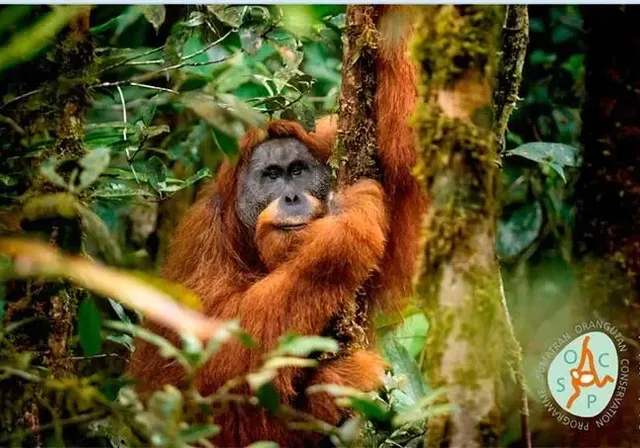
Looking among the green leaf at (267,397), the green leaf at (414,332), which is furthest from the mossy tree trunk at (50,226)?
the green leaf at (414,332)

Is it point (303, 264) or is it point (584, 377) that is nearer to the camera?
point (584, 377)

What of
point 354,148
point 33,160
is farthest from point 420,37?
point 33,160

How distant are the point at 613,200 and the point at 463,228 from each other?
39.6 inches

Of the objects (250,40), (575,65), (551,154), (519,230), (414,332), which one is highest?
(575,65)

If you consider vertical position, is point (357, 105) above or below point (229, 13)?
below

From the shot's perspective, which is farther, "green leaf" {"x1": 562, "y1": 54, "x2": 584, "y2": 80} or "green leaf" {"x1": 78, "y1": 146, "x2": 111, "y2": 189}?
"green leaf" {"x1": 562, "y1": 54, "x2": 584, "y2": 80}

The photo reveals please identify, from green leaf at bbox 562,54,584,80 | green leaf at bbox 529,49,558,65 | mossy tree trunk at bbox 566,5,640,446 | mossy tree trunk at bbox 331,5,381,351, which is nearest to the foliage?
mossy tree trunk at bbox 331,5,381,351

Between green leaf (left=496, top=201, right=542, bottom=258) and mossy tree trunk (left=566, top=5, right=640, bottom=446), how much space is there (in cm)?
126

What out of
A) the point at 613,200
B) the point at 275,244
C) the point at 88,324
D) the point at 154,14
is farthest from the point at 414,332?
the point at 88,324

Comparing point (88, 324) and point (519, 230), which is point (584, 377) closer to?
point (88, 324)

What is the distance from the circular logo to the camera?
231 cm

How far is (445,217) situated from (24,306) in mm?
1232

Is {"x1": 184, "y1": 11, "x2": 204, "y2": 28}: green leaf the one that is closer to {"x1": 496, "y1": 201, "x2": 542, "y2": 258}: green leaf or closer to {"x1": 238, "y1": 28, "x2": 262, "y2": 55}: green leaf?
{"x1": 238, "y1": 28, "x2": 262, "y2": 55}: green leaf

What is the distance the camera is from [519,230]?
412cm
